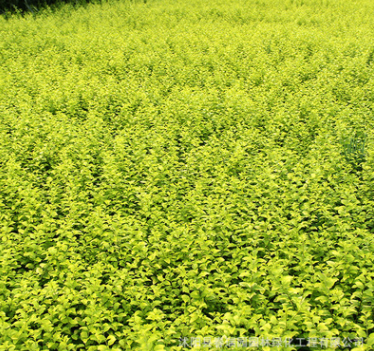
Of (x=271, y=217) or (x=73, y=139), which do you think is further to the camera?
(x=73, y=139)

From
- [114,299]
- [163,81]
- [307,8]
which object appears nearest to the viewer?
[114,299]

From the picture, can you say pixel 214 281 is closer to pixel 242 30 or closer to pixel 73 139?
pixel 73 139

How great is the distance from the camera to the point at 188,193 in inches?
205

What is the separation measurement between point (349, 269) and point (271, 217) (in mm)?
1152

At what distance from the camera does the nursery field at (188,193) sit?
3.57 m

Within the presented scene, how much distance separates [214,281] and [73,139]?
4.38 m

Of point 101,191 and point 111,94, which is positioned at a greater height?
point 111,94

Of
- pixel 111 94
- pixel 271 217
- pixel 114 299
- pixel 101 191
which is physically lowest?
pixel 114 299

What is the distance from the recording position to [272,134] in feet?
22.4

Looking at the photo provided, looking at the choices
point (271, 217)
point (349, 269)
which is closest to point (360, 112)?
point (271, 217)

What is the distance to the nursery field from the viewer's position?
11.7 feet

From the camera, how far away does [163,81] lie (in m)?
9.71

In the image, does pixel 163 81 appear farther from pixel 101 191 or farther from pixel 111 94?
pixel 101 191

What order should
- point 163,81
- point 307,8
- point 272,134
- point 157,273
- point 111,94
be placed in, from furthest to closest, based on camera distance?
point 307,8, point 163,81, point 111,94, point 272,134, point 157,273
